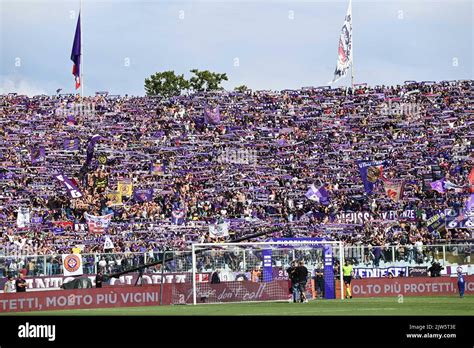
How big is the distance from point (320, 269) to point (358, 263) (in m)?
4.50

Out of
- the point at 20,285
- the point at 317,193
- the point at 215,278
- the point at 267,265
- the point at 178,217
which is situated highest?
the point at 317,193

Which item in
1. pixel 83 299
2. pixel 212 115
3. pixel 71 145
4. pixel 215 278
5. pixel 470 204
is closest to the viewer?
pixel 83 299

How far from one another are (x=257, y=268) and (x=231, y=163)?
20.8 m

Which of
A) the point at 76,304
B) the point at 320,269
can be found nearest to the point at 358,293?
the point at 320,269

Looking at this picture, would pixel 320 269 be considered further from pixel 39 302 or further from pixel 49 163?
pixel 49 163

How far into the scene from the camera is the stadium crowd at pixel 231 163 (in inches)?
2248

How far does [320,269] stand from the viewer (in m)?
44.6

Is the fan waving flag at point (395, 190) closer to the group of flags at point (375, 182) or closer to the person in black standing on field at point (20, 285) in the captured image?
the group of flags at point (375, 182)

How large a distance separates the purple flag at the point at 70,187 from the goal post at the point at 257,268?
1607cm

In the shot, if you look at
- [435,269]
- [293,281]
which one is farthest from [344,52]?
[293,281]

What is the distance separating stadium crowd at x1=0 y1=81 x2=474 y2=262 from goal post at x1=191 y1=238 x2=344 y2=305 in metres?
9.09

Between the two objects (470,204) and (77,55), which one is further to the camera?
(77,55)

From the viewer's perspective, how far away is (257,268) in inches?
1756

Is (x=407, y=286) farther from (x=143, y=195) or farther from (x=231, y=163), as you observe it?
(x=231, y=163)
